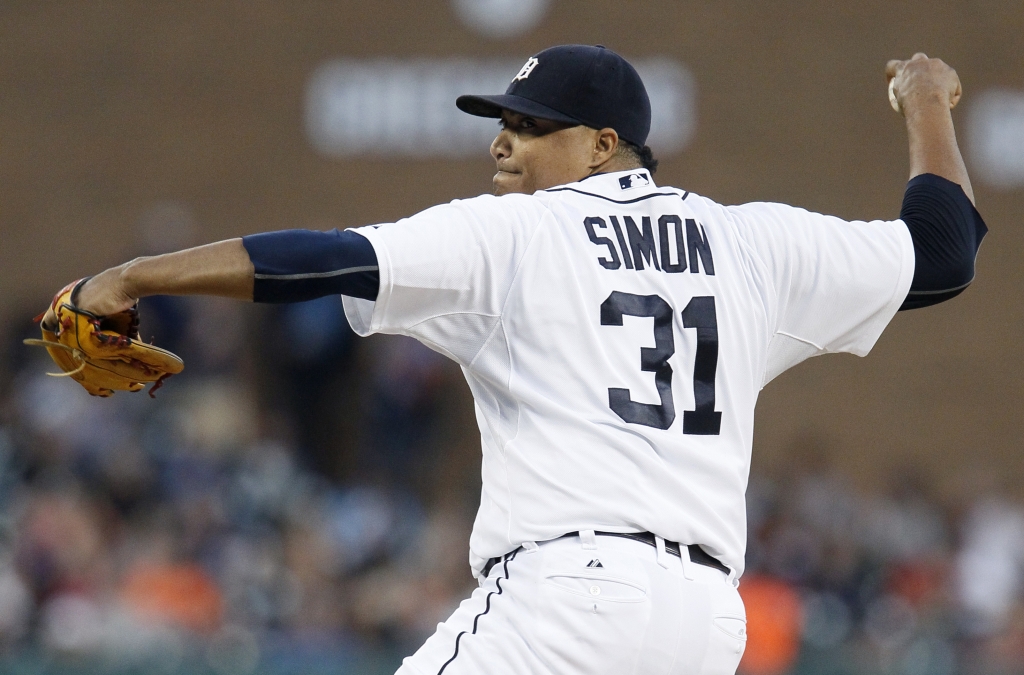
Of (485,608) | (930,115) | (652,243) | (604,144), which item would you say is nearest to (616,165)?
(604,144)

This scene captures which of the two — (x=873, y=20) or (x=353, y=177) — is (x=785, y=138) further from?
(x=353, y=177)

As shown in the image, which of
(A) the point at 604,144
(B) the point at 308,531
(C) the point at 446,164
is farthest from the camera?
(C) the point at 446,164

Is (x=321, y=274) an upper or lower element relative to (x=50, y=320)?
upper

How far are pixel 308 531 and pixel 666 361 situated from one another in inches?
252

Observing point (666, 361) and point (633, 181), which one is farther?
point (633, 181)

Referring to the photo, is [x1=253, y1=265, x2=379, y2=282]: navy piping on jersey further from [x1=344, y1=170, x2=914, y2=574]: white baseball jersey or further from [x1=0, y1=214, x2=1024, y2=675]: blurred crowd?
[x1=0, y1=214, x2=1024, y2=675]: blurred crowd

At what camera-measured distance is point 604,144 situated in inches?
125

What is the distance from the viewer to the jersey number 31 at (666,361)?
2791mm

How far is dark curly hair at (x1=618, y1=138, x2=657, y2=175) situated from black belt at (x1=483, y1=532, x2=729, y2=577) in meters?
0.93

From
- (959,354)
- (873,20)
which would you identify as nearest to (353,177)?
(873,20)

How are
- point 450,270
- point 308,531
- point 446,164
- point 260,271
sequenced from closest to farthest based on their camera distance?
point 260,271 → point 450,270 → point 308,531 → point 446,164

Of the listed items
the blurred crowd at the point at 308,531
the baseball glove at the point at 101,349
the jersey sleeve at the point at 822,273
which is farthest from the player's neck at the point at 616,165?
the blurred crowd at the point at 308,531

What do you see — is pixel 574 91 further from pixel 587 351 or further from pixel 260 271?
pixel 260 271

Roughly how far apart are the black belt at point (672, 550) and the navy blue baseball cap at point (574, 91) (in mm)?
956
